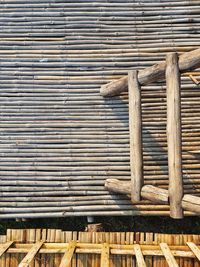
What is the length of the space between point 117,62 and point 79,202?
10.6 feet

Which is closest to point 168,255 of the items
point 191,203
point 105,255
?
point 105,255

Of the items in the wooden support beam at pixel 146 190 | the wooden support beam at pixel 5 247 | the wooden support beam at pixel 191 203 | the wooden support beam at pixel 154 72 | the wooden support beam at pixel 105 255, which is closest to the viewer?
the wooden support beam at pixel 191 203

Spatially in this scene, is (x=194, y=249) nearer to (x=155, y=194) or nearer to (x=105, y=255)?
(x=155, y=194)

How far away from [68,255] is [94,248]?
24.7 inches

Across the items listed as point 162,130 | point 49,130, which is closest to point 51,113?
point 49,130

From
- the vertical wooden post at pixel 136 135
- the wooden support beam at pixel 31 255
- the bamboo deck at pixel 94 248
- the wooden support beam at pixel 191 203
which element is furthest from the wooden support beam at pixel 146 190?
the wooden support beam at pixel 31 255

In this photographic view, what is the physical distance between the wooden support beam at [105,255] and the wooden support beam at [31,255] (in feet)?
3.97

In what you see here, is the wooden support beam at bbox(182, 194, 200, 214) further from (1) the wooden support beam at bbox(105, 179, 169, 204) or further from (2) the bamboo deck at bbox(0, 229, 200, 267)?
(2) the bamboo deck at bbox(0, 229, 200, 267)

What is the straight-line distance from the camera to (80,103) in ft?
21.6

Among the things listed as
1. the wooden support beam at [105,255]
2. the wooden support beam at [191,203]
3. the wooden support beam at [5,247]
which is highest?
the wooden support beam at [191,203]

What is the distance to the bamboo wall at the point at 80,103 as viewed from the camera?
6.38m

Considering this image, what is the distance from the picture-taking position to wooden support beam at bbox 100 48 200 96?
4.53 meters

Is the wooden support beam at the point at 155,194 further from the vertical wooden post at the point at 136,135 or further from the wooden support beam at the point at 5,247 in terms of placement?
the wooden support beam at the point at 5,247

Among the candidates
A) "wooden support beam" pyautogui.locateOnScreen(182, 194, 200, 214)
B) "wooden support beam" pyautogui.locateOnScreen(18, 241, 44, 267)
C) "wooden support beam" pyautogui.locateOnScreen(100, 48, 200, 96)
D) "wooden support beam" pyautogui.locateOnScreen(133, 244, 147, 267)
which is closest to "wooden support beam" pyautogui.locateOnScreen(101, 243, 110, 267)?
"wooden support beam" pyautogui.locateOnScreen(133, 244, 147, 267)
